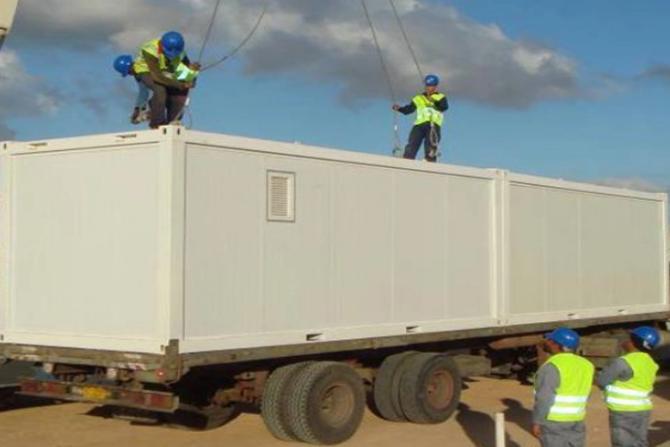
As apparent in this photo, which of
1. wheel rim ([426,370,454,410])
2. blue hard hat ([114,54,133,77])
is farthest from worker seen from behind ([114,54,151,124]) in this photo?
wheel rim ([426,370,454,410])

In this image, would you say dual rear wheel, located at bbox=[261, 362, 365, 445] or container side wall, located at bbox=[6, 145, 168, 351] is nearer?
container side wall, located at bbox=[6, 145, 168, 351]

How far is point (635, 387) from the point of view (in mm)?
7781

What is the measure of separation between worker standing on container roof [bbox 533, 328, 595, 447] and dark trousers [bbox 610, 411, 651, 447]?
0.82 metres

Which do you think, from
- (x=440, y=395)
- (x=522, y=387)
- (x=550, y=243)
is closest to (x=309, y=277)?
(x=440, y=395)

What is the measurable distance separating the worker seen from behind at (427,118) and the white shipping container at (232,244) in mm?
2146

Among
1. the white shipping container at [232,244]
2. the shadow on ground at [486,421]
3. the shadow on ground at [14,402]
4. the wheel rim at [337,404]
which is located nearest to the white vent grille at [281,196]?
the white shipping container at [232,244]

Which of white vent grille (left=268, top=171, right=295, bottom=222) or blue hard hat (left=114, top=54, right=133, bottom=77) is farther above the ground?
blue hard hat (left=114, top=54, right=133, bottom=77)

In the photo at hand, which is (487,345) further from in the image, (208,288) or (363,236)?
(208,288)

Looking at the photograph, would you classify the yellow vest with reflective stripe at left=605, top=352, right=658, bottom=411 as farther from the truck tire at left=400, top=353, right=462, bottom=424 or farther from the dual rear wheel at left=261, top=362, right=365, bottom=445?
the truck tire at left=400, top=353, right=462, bottom=424

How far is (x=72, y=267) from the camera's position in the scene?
32.0 ft

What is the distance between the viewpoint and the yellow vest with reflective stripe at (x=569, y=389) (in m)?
7.04

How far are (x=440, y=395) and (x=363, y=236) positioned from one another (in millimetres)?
2272

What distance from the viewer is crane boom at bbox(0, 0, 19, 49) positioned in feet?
31.5

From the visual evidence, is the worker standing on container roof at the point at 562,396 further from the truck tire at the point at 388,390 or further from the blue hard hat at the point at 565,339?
the truck tire at the point at 388,390
